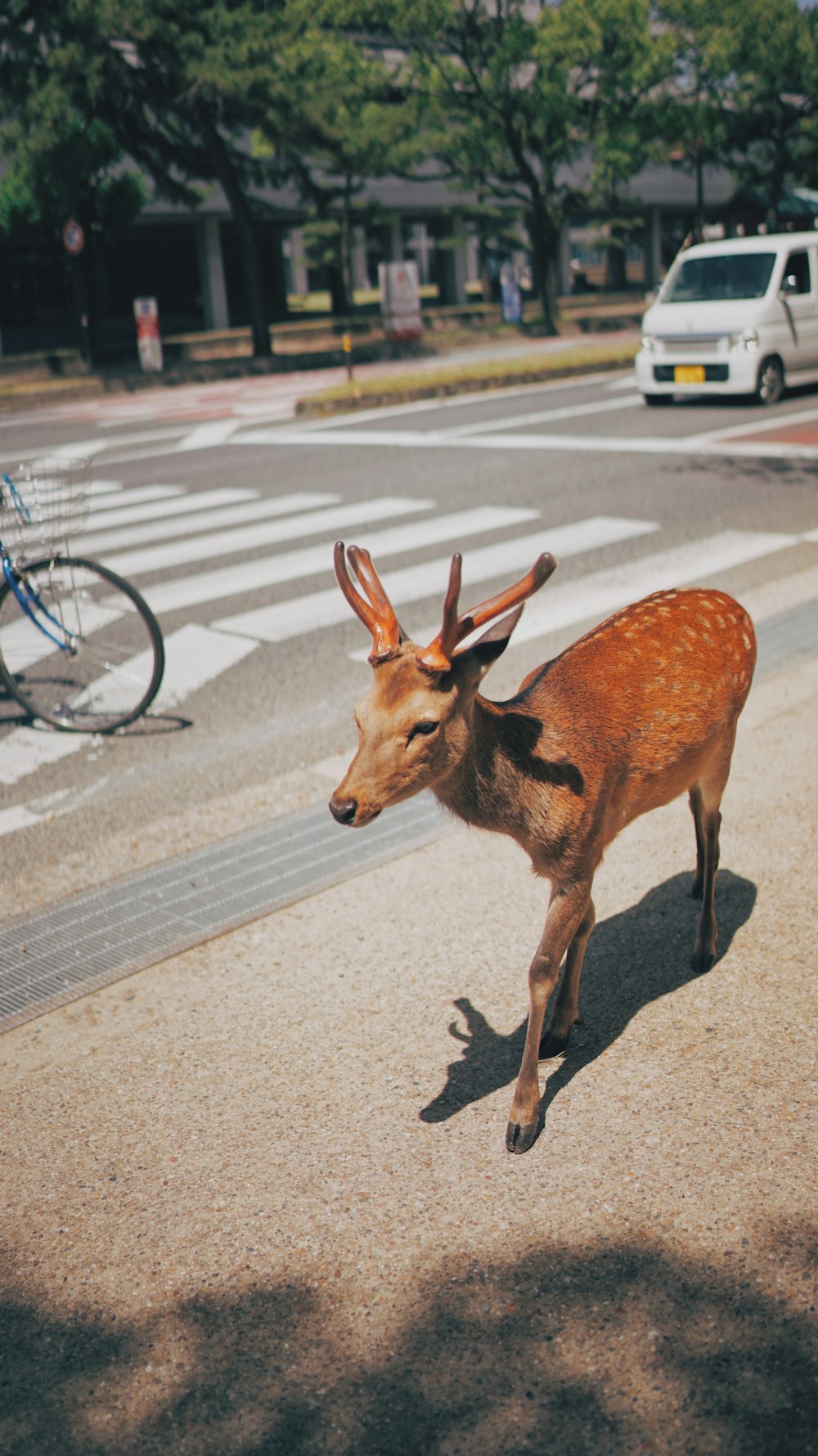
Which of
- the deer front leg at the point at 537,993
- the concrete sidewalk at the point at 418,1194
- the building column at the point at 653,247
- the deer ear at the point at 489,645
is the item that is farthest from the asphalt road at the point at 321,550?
the building column at the point at 653,247

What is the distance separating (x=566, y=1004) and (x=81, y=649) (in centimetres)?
480

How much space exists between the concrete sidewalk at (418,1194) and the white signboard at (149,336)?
2706cm

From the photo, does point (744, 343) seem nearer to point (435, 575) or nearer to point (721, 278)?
point (721, 278)

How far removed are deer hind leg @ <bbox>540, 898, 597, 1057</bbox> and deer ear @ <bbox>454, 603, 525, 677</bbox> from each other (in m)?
0.94

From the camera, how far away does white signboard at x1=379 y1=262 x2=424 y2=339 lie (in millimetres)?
30734

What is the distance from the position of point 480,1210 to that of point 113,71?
93.6ft

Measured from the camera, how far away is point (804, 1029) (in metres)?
3.42

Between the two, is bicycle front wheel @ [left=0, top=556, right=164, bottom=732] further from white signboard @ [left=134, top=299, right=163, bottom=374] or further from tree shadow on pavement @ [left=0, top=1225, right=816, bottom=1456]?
white signboard @ [left=134, top=299, right=163, bottom=374]

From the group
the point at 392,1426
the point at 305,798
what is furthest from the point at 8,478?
the point at 392,1426

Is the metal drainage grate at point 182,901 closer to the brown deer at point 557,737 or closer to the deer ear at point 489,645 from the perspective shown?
the brown deer at point 557,737

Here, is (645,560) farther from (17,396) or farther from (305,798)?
(17,396)

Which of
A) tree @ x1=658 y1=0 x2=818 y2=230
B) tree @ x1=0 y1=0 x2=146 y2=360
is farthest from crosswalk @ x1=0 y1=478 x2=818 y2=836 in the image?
tree @ x1=658 y1=0 x2=818 y2=230

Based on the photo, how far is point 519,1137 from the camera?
302cm

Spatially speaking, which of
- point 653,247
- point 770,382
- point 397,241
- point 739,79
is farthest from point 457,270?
point 770,382
